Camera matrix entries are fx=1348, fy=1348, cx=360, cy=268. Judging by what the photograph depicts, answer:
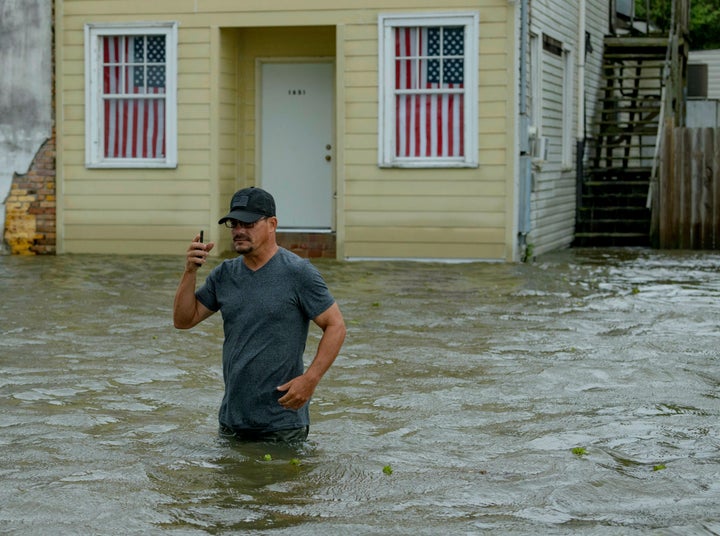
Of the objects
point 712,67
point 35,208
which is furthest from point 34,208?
point 712,67

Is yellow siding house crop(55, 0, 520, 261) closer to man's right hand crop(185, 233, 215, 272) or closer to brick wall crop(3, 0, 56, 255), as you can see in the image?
brick wall crop(3, 0, 56, 255)

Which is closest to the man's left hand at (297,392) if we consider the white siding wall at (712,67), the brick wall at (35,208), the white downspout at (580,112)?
the brick wall at (35,208)

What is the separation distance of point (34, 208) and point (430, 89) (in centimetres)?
563

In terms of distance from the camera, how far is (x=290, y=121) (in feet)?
61.7

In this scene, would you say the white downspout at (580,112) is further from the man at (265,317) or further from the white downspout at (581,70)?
the man at (265,317)

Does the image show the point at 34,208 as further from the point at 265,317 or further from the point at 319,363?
the point at 319,363

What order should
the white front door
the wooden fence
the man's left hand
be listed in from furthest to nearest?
the wooden fence < the white front door < the man's left hand

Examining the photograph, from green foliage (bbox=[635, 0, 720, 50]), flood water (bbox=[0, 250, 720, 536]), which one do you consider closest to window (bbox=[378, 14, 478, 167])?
flood water (bbox=[0, 250, 720, 536])

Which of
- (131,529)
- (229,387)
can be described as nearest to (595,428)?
(229,387)

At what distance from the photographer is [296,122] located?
61.7ft

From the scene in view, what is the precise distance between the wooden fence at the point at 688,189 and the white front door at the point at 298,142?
198 inches

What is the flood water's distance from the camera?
5.92m

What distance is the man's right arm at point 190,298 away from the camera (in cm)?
650

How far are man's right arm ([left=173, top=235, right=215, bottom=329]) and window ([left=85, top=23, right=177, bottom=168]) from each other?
11.3m
